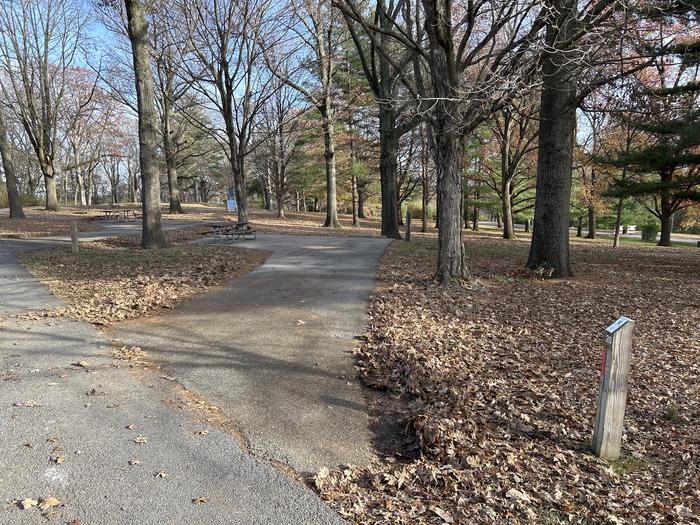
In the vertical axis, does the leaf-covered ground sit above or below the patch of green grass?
above

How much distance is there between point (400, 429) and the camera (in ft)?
12.8

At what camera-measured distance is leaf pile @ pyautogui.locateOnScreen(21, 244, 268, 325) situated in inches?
273

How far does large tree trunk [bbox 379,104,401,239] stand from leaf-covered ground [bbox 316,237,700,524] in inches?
393

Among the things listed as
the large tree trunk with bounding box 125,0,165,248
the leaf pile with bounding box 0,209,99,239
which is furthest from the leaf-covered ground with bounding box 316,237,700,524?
the leaf pile with bounding box 0,209,99,239

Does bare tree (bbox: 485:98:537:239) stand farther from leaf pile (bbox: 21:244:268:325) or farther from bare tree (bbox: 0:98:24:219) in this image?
bare tree (bbox: 0:98:24:219)

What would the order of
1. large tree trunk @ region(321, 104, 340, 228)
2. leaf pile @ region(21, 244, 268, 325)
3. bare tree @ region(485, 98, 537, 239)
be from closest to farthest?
leaf pile @ region(21, 244, 268, 325) < bare tree @ region(485, 98, 537, 239) < large tree trunk @ region(321, 104, 340, 228)

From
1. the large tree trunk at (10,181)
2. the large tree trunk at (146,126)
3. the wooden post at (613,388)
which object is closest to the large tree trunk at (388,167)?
the large tree trunk at (146,126)

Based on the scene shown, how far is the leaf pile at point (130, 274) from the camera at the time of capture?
6.94m

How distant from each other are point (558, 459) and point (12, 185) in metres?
24.9

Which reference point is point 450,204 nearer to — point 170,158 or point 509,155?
point 509,155

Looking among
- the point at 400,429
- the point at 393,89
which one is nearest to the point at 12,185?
the point at 393,89

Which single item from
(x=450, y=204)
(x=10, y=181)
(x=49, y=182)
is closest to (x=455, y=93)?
(x=450, y=204)

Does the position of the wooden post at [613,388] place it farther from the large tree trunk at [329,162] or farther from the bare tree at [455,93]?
the large tree trunk at [329,162]

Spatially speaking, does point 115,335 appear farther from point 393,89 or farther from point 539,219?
point 393,89
